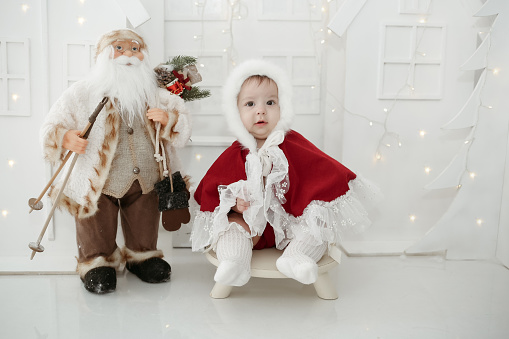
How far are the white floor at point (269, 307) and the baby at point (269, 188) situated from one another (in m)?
0.19

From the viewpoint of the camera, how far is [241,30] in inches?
104

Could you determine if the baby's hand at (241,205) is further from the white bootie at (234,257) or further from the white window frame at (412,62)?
the white window frame at (412,62)

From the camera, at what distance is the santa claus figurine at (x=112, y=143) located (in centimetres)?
197

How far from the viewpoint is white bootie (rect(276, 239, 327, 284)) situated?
174cm

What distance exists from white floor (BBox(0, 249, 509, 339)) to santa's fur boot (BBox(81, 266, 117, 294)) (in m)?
0.03

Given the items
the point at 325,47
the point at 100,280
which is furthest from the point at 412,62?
the point at 100,280

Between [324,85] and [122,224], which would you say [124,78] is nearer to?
[122,224]

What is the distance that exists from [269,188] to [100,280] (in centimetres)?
75

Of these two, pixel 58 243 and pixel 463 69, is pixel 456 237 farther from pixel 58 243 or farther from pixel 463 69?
pixel 58 243

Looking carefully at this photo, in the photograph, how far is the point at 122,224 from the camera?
2184 mm

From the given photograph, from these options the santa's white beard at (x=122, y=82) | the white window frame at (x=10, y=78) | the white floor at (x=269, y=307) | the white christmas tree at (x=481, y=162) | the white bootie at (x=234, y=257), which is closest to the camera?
the white floor at (x=269, y=307)

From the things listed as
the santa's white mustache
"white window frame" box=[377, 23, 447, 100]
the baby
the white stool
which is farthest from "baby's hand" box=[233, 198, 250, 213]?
"white window frame" box=[377, 23, 447, 100]

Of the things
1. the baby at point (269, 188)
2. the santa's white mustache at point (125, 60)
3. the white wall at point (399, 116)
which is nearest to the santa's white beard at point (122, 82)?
the santa's white mustache at point (125, 60)

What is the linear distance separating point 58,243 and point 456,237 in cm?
188
